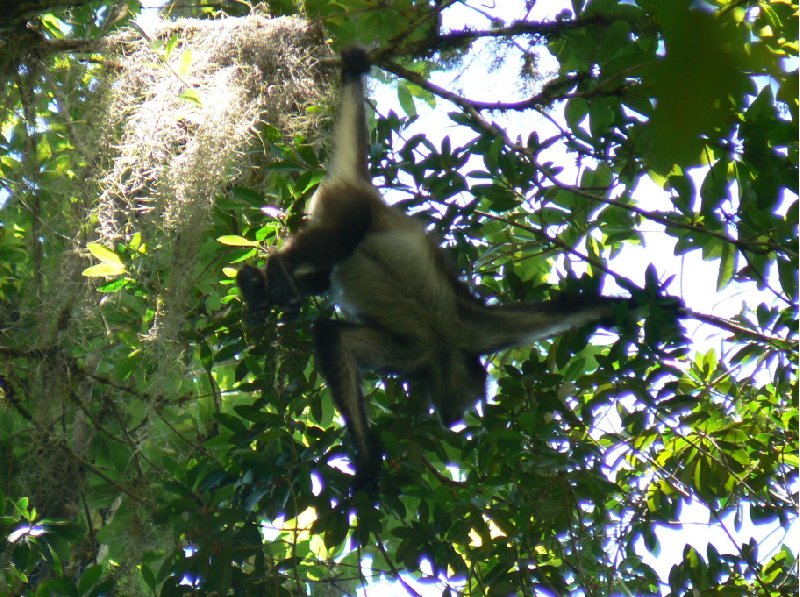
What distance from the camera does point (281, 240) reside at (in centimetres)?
380

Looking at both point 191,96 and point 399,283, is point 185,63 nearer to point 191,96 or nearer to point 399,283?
point 191,96

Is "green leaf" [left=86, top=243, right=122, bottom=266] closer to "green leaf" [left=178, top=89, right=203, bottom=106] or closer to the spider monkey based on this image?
the spider monkey

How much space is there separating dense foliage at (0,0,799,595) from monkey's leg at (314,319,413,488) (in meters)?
0.08

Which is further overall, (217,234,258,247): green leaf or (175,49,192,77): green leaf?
(175,49,192,77): green leaf

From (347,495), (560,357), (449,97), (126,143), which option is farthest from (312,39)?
(347,495)

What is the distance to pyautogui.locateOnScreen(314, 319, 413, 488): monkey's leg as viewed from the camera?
11.6 ft

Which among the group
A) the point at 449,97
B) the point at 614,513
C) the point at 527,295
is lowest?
the point at 614,513

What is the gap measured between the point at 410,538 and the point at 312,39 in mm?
2538

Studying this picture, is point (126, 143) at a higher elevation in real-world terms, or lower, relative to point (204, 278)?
higher

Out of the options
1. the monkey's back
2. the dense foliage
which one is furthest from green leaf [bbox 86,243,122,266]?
the monkey's back

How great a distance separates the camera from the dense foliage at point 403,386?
3260mm

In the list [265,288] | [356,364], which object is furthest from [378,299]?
[265,288]

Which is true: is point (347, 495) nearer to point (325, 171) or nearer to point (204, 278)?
point (204, 278)

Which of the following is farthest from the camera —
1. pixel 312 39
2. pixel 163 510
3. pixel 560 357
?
pixel 312 39
